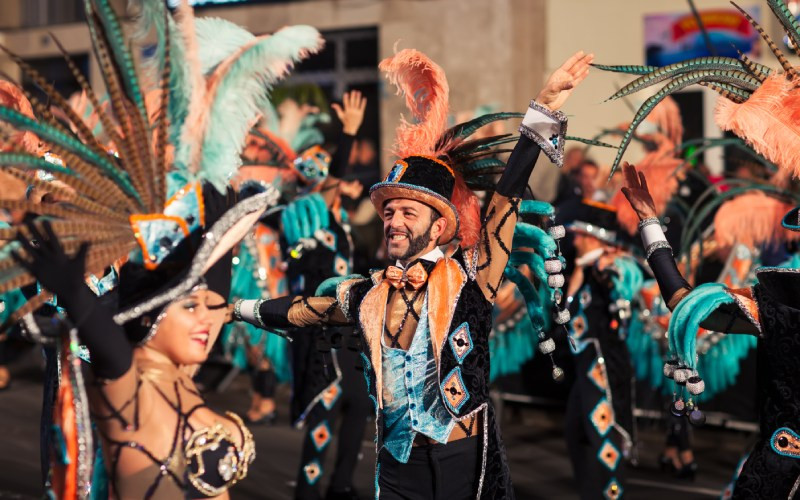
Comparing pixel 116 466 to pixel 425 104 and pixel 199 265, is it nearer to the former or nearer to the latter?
pixel 199 265

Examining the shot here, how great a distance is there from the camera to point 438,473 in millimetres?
4125

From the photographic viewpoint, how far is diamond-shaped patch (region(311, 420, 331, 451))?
22.9 ft

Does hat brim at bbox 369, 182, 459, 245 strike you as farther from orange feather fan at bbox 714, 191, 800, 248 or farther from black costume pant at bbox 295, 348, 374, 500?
orange feather fan at bbox 714, 191, 800, 248

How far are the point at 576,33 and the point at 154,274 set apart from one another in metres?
10.9

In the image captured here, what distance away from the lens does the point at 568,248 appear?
7441 millimetres

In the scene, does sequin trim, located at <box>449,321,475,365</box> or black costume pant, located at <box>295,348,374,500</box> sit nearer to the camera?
sequin trim, located at <box>449,321,475,365</box>

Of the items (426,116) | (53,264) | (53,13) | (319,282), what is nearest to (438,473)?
(426,116)

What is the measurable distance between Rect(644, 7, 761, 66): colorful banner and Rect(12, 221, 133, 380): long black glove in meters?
9.92

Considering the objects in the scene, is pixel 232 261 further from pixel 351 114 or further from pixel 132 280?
pixel 351 114

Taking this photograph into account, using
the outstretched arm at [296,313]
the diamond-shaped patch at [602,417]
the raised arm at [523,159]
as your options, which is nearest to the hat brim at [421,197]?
the raised arm at [523,159]

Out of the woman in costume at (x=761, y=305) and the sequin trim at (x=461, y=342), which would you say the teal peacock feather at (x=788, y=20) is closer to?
the woman in costume at (x=761, y=305)

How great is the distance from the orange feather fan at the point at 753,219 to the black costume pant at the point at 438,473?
3342 millimetres

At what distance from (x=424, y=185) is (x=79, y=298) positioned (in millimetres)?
1484

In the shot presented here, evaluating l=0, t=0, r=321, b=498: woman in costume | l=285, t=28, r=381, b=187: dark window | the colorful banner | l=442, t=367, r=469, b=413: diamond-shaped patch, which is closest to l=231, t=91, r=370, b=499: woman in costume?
l=442, t=367, r=469, b=413: diamond-shaped patch
